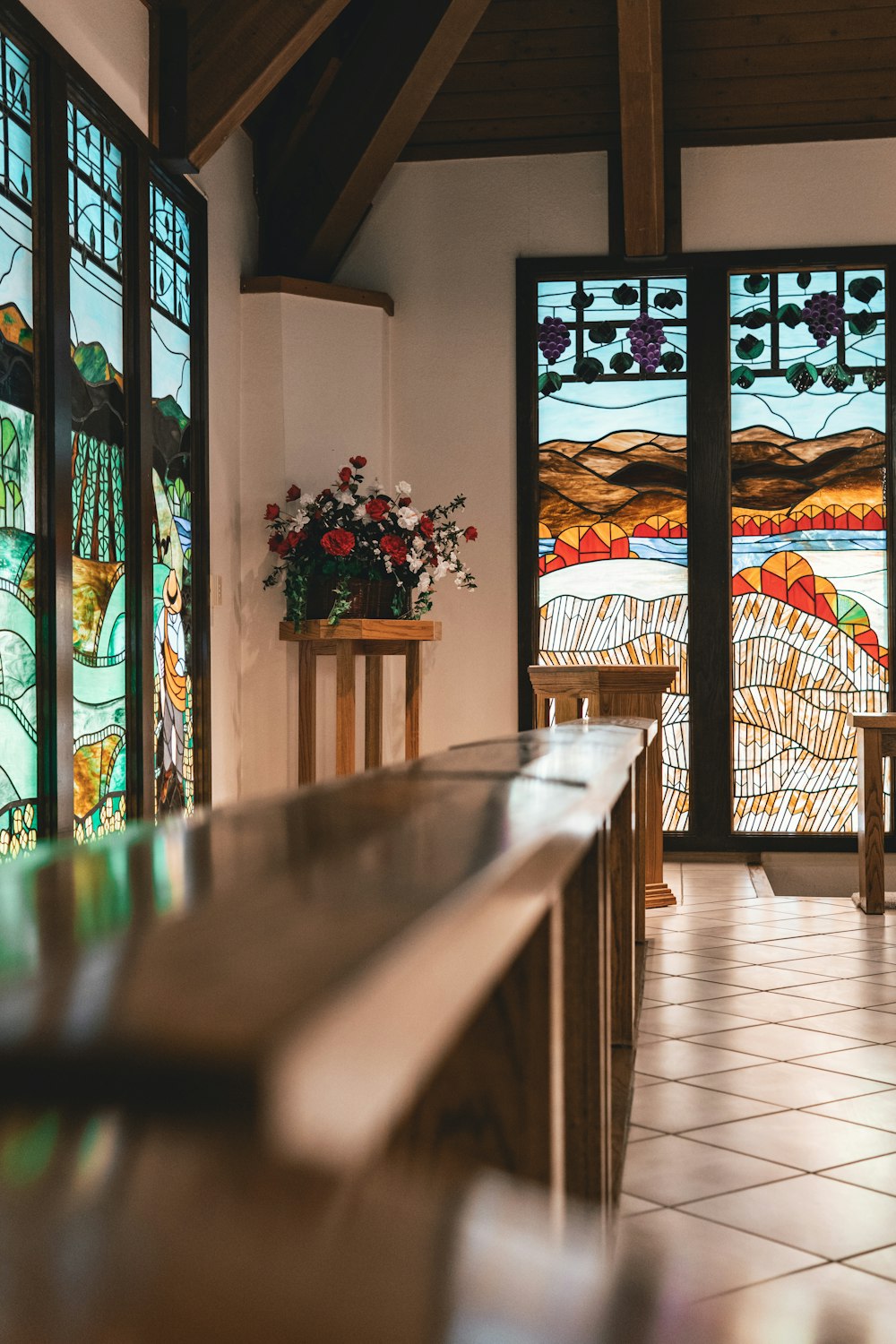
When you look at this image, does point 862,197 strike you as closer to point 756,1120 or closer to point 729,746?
point 729,746

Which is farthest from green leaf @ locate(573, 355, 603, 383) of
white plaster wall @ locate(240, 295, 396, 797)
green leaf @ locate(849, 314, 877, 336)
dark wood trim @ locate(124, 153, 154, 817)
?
dark wood trim @ locate(124, 153, 154, 817)

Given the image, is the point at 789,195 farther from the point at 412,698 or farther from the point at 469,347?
the point at 412,698

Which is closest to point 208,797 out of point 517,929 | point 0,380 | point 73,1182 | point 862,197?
point 0,380

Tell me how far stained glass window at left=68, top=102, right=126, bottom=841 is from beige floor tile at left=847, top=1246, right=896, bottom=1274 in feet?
8.62

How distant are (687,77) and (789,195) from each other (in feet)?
2.42

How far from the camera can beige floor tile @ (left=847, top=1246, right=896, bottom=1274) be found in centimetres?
164

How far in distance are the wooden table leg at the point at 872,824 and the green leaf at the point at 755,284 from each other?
248 cm

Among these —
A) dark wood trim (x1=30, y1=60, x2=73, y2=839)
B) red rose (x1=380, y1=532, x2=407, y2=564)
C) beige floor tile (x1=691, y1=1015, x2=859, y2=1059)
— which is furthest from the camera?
red rose (x1=380, y1=532, x2=407, y2=564)

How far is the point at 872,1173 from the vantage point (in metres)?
2.01

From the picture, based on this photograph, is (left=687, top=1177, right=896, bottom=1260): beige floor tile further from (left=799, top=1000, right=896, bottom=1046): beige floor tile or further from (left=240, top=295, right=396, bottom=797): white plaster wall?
(left=240, top=295, right=396, bottom=797): white plaster wall

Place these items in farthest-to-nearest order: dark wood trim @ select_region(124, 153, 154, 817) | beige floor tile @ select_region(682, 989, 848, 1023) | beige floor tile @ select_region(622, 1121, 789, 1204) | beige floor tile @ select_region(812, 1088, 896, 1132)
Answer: dark wood trim @ select_region(124, 153, 154, 817)
beige floor tile @ select_region(682, 989, 848, 1023)
beige floor tile @ select_region(812, 1088, 896, 1132)
beige floor tile @ select_region(622, 1121, 789, 1204)

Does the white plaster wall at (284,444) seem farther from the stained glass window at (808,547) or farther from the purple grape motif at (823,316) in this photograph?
the purple grape motif at (823,316)

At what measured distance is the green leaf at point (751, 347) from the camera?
5773 millimetres

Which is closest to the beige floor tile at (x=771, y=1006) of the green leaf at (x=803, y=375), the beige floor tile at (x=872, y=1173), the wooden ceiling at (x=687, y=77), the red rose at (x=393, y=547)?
the beige floor tile at (x=872, y=1173)
